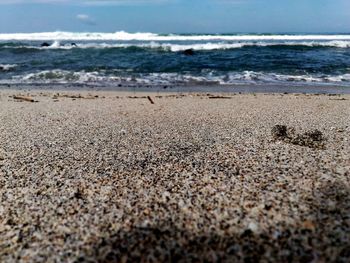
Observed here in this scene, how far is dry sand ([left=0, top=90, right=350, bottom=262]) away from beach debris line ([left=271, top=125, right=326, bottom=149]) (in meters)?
0.04

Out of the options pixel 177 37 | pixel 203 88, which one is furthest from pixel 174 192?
pixel 177 37

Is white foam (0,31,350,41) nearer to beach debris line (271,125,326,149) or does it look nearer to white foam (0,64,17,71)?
white foam (0,64,17,71)

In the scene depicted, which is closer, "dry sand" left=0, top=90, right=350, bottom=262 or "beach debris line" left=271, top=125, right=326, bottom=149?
"dry sand" left=0, top=90, right=350, bottom=262

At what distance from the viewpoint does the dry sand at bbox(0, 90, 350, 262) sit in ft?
7.72

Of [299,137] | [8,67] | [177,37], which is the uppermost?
[177,37]

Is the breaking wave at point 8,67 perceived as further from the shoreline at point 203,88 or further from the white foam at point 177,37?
the white foam at point 177,37

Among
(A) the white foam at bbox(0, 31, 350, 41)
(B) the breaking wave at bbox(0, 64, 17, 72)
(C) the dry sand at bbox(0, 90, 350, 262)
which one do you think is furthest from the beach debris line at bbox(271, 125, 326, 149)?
(A) the white foam at bbox(0, 31, 350, 41)

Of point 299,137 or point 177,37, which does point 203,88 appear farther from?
point 177,37

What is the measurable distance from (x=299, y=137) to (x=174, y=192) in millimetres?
2371

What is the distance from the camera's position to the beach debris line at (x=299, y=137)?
4.45 meters

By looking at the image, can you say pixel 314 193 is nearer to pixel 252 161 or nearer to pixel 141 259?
pixel 252 161

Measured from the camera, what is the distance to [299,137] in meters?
4.78

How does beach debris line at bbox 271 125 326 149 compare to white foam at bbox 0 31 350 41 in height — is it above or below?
below

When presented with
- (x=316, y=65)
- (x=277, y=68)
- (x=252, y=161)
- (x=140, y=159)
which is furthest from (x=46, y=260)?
(x=316, y=65)
